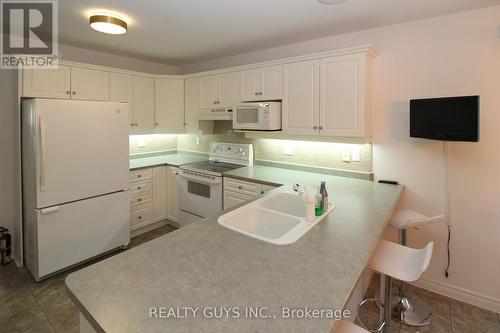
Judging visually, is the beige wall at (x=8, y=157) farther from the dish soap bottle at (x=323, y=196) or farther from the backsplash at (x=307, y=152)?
the dish soap bottle at (x=323, y=196)

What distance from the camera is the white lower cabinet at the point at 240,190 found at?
9.31ft

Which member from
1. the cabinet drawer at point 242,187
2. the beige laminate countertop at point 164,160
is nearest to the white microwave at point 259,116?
the cabinet drawer at point 242,187

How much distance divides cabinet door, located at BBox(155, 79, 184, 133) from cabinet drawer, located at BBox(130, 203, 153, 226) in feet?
3.70

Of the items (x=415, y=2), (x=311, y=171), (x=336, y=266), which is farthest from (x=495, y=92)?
(x=336, y=266)

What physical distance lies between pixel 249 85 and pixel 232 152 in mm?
970

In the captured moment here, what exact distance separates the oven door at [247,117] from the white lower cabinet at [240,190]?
0.65 metres

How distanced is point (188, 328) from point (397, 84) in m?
2.67

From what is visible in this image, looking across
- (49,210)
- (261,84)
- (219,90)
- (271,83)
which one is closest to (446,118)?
(271,83)

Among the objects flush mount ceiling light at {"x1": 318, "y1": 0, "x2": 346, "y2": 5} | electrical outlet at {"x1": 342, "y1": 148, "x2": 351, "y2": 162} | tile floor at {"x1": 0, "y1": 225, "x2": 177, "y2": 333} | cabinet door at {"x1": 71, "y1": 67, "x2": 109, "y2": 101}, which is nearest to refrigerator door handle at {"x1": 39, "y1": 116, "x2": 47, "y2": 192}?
cabinet door at {"x1": 71, "y1": 67, "x2": 109, "y2": 101}

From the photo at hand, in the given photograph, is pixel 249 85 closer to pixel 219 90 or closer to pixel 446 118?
pixel 219 90

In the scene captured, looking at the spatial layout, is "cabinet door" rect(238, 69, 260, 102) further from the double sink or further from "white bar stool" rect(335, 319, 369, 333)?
"white bar stool" rect(335, 319, 369, 333)

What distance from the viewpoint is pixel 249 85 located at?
3207 mm

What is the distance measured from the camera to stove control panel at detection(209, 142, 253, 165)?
11.8ft

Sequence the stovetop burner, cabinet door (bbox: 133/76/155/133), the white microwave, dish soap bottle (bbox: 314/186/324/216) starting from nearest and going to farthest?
dish soap bottle (bbox: 314/186/324/216) → the white microwave → the stovetop burner → cabinet door (bbox: 133/76/155/133)
